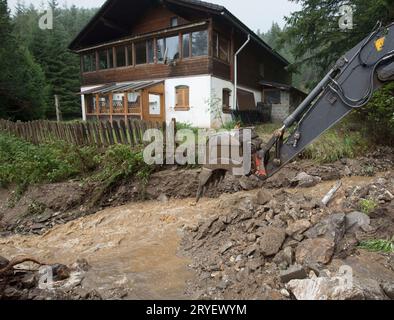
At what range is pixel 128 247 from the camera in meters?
4.51

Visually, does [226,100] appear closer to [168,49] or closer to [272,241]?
[168,49]

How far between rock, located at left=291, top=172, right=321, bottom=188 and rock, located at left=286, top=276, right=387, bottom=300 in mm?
3868

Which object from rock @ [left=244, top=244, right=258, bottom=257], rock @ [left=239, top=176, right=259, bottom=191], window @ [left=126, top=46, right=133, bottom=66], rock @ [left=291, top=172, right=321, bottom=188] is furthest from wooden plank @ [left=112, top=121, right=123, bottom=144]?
window @ [left=126, top=46, right=133, bottom=66]

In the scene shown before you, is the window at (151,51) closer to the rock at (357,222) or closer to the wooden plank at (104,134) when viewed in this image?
the wooden plank at (104,134)

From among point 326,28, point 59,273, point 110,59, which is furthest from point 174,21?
point 59,273

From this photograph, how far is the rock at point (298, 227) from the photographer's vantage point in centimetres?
354

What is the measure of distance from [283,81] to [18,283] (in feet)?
79.7

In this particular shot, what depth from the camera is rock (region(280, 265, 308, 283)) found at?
279 cm

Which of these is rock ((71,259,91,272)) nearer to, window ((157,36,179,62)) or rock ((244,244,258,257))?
rock ((244,244,258,257))

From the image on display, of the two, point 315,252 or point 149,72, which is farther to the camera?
point 149,72

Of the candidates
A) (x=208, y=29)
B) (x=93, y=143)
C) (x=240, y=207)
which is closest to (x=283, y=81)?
(x=208, y=29)

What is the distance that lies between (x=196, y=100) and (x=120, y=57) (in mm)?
6917

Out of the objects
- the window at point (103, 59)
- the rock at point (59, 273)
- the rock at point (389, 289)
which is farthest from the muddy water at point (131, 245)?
the window at point (103, 59)
